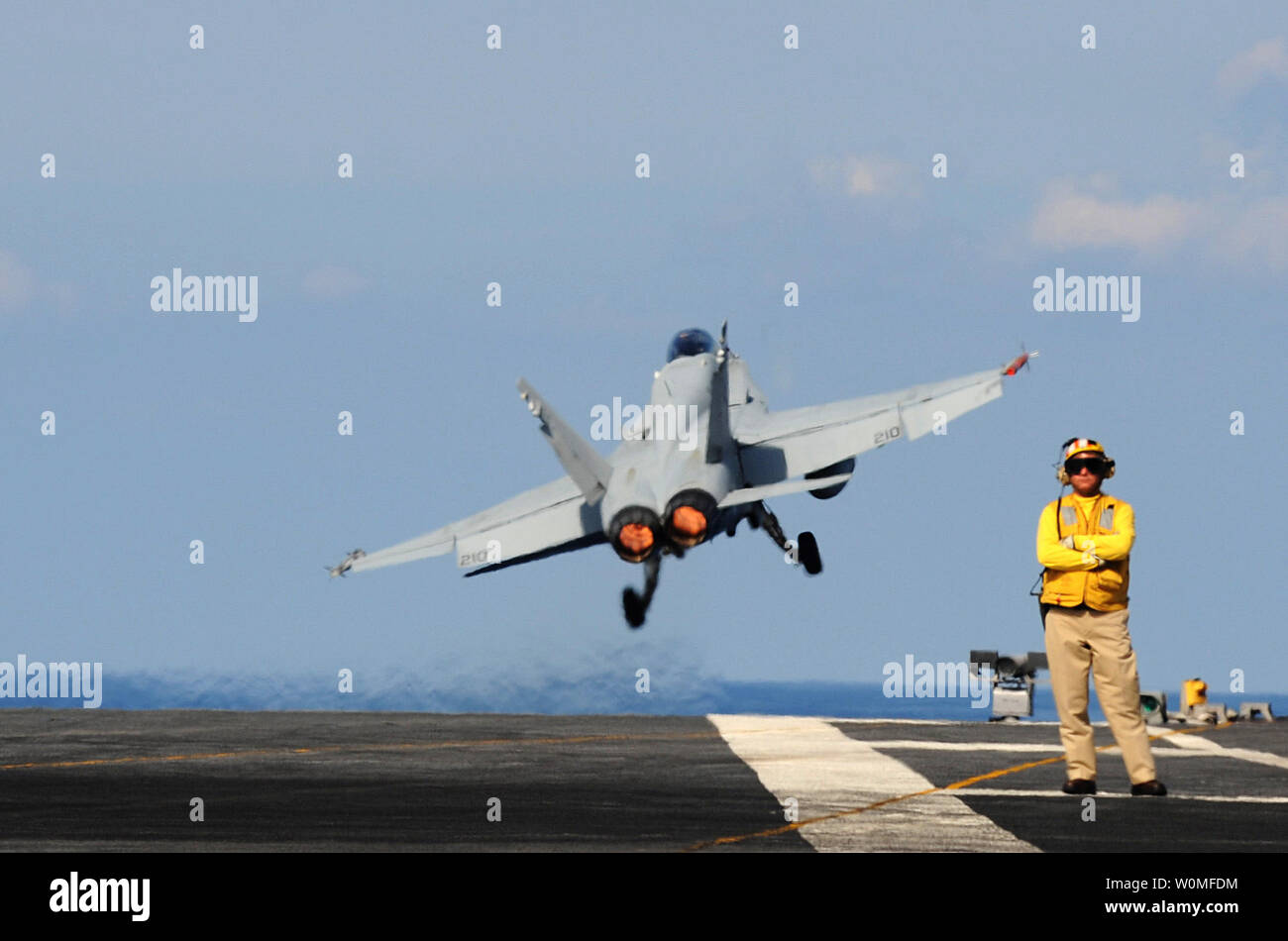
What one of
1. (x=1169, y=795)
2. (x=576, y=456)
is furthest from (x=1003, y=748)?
(x=576, y=456)

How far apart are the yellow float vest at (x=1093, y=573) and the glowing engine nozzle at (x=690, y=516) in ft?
61.0

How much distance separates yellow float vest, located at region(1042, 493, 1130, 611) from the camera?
14.5 metres

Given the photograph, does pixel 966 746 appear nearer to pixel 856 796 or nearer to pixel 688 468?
pixel 856 796

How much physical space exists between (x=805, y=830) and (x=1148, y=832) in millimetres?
2453

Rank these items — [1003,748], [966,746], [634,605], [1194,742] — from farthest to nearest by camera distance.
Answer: [634,605], [1194,742], [966,746], [1003,748]

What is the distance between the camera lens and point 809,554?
133 ft

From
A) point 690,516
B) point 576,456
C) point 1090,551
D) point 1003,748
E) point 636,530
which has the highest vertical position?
point 576,456

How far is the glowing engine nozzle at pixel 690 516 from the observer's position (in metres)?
33.1

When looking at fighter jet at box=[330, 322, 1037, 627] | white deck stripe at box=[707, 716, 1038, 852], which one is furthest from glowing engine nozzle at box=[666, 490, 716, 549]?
white deck stripe at box=[707, 716, 1038, 852]

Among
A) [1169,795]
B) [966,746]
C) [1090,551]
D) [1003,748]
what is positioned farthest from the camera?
[966,746]

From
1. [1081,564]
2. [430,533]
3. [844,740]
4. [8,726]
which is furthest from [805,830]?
[430,533]

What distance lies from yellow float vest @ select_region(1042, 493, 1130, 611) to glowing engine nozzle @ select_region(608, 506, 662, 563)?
18.9 metres

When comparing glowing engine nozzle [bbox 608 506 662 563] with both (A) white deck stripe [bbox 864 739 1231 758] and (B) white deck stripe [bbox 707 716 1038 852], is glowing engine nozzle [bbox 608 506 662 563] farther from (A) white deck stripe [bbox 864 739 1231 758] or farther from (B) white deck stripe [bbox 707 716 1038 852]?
(A) white deck stripe [bbox 864 739 1231 758]

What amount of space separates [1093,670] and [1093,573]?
3.05 feet
